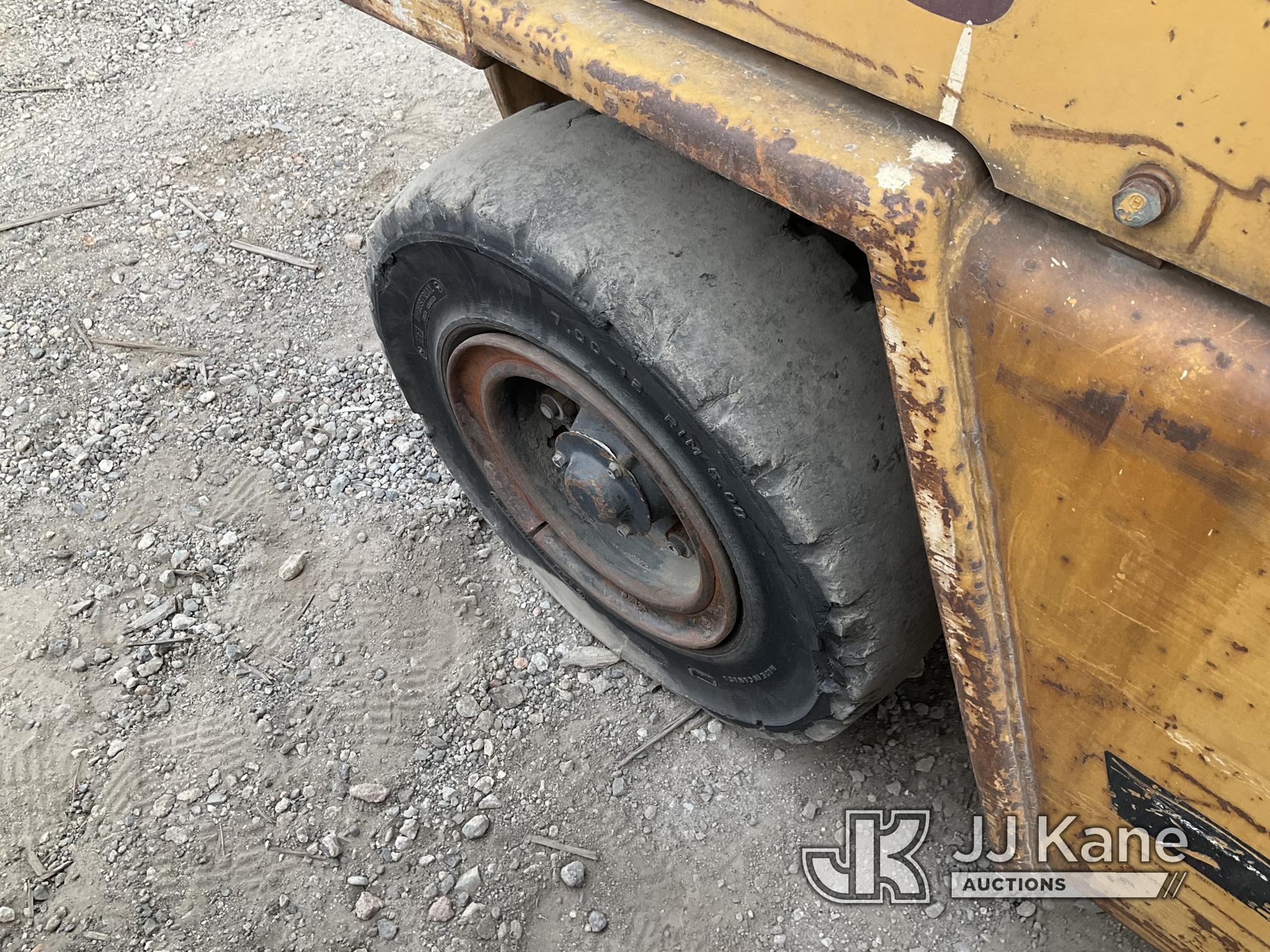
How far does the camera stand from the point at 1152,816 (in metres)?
1.33

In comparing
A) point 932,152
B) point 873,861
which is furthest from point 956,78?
point 873,861

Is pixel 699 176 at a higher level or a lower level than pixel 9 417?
higher

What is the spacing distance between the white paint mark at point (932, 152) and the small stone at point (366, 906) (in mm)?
1801

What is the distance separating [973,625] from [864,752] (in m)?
1.01

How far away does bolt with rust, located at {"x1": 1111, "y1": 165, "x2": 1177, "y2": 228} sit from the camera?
825 mm

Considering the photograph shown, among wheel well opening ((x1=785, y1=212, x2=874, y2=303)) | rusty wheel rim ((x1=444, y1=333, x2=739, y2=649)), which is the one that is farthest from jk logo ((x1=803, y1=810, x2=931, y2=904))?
wheel well opening ((x1=785, y1=212, x2=874, y2=303))

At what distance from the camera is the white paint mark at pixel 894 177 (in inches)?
37.8

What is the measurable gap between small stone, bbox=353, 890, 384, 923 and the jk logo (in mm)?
888

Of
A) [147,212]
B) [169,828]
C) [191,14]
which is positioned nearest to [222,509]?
[169,828]

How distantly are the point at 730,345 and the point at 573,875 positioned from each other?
125 cm

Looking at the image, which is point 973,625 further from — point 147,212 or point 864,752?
point 147,212

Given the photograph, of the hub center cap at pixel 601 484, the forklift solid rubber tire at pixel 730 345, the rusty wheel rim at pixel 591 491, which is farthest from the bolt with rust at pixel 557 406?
the forklift solid rubber tire at pixel 730 345

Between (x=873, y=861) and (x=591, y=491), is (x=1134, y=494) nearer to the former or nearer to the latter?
(x=591, y=491)

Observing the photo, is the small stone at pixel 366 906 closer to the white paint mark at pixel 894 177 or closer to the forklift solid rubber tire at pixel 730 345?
the forklift solid rubber tire at pixel 730 345
